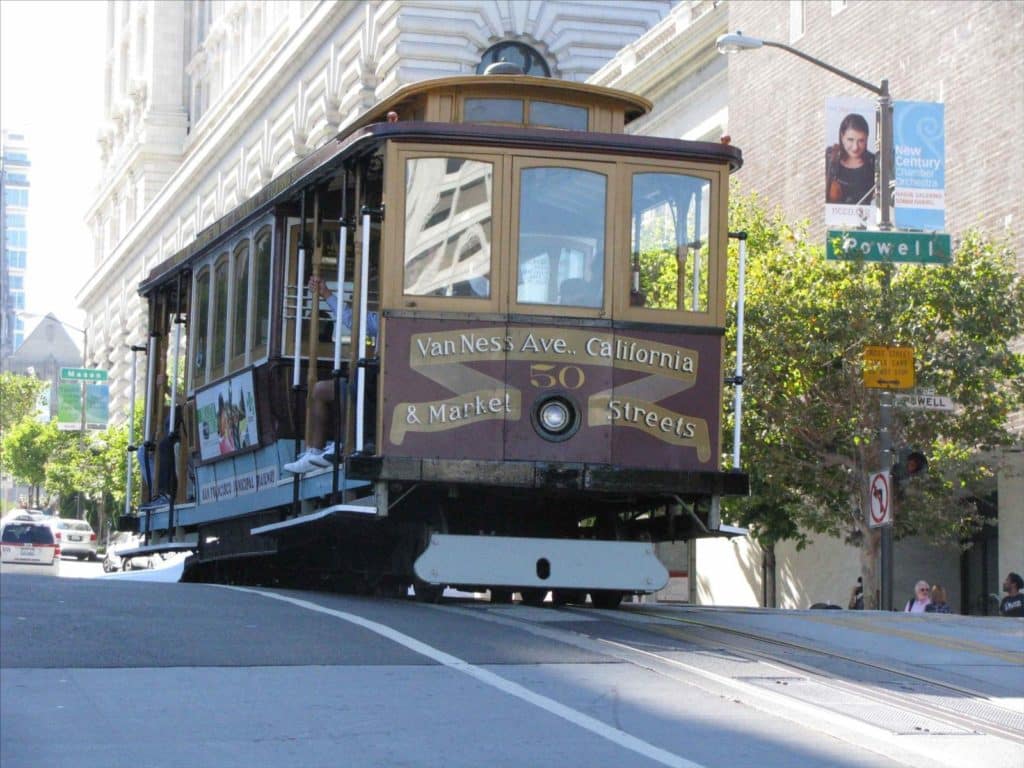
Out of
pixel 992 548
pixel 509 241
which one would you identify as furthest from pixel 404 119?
pixel 992 548

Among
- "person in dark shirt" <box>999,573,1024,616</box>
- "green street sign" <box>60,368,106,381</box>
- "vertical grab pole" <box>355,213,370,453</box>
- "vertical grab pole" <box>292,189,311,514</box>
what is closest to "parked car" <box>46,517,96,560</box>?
"green street sign" <box>60,368,106,381</box>

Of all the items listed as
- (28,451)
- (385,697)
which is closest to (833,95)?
(385,697)

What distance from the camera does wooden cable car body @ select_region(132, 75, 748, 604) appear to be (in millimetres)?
13695

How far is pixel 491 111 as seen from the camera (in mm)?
14547

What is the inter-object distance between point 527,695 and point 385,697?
73 cm

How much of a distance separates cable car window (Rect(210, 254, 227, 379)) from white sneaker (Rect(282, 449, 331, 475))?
8.63 ft

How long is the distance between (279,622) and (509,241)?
3344mm

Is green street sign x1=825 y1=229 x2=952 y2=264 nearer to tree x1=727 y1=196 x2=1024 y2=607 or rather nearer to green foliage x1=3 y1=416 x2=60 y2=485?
tree x1=727 y1=196 x2=1024 y2=607

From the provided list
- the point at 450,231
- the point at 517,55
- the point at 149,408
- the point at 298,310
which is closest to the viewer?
the point at 450,231

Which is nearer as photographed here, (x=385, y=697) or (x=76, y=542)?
(x=385, y=697)

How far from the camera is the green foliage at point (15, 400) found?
330 feet

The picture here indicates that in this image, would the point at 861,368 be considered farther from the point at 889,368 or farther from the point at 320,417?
the point at 320,417

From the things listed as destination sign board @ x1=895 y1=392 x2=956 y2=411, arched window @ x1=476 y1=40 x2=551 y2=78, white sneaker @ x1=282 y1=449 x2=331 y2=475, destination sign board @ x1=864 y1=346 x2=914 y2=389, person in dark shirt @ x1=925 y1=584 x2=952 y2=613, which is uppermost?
arched window @ x1=476 y1=40 x2=551 y2=78

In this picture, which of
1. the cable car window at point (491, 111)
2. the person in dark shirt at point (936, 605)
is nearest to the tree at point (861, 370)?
the person in dark shirt at point (936, 605)
